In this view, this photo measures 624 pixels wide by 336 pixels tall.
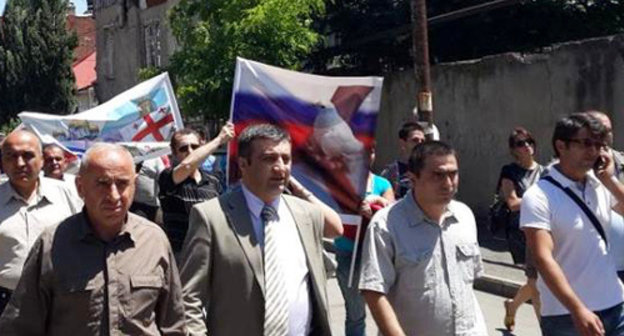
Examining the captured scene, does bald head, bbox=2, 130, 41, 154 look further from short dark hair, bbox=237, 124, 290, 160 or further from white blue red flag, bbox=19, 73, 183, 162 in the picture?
white blue red flag, bbox=19, 73, 183, 162

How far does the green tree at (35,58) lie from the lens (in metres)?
38.3

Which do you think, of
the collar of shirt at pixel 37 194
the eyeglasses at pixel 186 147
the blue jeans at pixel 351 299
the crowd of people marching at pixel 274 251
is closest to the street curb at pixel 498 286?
the blue jeans at pixel 351 299

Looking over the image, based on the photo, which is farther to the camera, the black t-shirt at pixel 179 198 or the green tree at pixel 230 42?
the green tree at pixel 230 42

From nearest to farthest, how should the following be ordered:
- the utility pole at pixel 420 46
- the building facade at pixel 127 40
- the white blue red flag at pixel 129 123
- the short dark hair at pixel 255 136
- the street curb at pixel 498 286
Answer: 1. the short dark hair at pixel 255 136
2. the white blue red flag at pixel 129 123
3. the street curb at pixel 498 286
4. the utility pole at pixel 420 46
5. the building facade at pixel 127 40

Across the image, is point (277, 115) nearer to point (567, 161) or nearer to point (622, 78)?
point (567, 161)

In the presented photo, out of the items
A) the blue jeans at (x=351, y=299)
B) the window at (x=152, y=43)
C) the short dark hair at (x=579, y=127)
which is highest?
the window at (x=152, y=43)

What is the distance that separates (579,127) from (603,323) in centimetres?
95

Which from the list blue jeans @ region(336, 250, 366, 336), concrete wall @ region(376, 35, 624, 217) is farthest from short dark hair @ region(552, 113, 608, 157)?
concrete wall @ region(376, 35, 624, 217)

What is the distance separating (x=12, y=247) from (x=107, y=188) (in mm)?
2078

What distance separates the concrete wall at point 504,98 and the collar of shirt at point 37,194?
9235mm

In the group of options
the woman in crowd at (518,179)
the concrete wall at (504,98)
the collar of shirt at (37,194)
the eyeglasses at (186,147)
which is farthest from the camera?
the concrete wall at (504,98)

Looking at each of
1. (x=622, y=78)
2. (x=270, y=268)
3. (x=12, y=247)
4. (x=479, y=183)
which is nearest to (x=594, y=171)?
(x=270, y=268)

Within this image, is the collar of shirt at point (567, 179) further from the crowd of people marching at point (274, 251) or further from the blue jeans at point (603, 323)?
the blue jeans at point (603, 323)

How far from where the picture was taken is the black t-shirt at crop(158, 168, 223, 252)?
687cm
